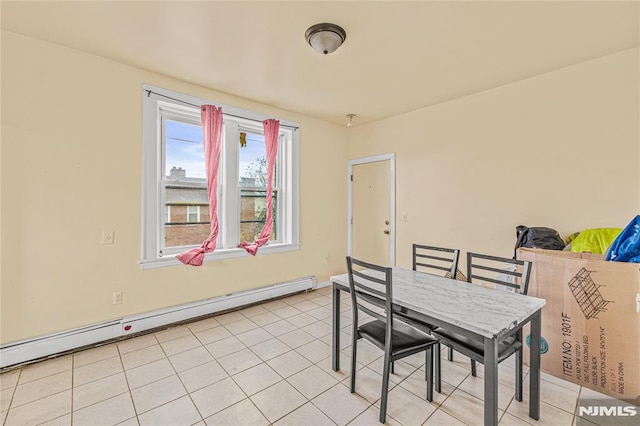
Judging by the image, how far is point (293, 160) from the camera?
4117 millimetres

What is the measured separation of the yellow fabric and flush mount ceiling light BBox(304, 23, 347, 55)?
2.62 meters

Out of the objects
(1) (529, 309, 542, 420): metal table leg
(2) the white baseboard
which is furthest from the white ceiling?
(2) the white baseboard

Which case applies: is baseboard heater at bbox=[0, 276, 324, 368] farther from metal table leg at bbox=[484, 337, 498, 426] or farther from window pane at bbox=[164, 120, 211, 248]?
metal table leg at bbox=[484, 337, 498, 426]

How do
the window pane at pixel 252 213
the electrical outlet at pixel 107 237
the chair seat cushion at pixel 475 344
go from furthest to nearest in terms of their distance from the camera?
the window pane at pixel 252 213 < the electrical outlet at pixel 107 237 < the chair seat cushion at pixel 475 344

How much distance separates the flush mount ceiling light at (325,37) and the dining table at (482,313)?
72.3 inches

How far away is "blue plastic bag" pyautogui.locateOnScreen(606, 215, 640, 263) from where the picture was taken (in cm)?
187

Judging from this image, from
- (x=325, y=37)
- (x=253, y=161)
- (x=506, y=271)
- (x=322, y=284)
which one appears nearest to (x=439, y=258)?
(x=506, y=271)

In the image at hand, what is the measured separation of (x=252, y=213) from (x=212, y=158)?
3.08 feet

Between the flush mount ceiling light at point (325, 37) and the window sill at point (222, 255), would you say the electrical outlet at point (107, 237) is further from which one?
the flush mount ceiling light at point (325, 37)

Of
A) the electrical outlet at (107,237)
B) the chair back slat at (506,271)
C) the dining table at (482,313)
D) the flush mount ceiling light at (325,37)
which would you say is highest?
the flush mount ceiling light at (325,37)

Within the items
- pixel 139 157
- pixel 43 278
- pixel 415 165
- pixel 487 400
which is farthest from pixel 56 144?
pixel 415 165

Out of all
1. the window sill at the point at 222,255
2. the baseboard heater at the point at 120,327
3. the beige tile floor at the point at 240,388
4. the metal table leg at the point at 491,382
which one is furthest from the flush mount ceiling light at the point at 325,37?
the baseboard heater at the point at 120,327

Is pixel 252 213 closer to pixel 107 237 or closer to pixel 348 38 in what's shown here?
pixel 107 237

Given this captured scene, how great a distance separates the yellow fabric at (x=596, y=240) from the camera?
229cm
